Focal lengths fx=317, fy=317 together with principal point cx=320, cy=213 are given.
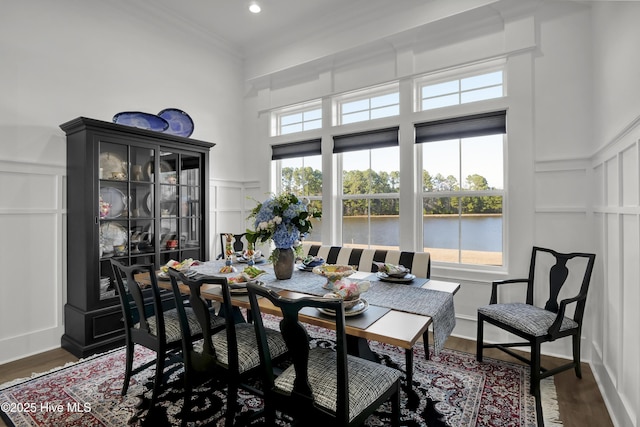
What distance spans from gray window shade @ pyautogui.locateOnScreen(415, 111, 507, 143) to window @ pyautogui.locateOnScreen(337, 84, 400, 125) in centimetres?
41

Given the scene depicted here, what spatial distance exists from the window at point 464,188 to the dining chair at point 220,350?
2.18m

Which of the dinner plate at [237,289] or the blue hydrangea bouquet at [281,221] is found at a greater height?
the blue hydrangea bouquet at [281,221]

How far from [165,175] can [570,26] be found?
400 cm

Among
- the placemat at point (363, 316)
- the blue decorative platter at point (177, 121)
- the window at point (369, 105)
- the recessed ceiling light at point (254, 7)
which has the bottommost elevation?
the placemat at point (363, 316)

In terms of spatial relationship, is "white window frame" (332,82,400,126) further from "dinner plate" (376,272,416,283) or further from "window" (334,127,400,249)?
"dinner plate" (376,272,416,283)

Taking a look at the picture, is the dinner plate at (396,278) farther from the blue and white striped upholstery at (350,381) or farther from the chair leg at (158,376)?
the chair leg at (158,376)

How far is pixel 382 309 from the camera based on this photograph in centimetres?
164

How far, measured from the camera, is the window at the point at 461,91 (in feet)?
10.1

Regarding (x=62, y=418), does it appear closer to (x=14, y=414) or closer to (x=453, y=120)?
(x=14, y=414)

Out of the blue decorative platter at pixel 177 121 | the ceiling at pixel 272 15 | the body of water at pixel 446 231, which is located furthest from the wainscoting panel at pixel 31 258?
the body of water at pixel 446 231

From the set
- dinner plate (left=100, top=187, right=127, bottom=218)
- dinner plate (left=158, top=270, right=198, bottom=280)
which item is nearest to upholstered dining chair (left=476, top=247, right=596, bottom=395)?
dinner plate (left=158, top=270, right=198, bottom=280)

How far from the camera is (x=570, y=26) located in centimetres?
267

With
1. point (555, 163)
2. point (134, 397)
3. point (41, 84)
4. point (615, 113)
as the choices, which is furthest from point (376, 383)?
point (41, 84)

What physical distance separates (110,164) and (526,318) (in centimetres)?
367
